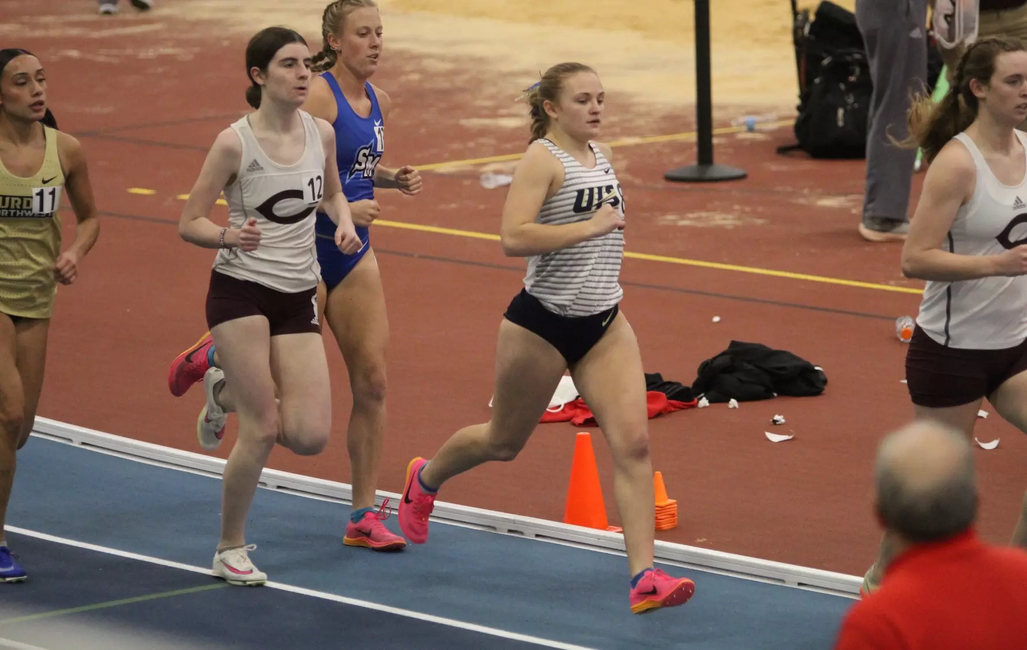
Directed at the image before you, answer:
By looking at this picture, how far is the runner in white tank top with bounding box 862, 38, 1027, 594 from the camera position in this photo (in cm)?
550

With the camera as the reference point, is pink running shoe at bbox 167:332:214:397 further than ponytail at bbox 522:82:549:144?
Yes

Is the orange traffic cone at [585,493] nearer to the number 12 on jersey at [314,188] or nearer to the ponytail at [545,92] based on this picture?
the ponytail at [545,92]

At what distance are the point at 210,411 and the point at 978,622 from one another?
4.76m

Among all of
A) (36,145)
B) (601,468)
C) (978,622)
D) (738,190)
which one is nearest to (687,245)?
(738,190)

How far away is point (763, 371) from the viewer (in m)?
9.13

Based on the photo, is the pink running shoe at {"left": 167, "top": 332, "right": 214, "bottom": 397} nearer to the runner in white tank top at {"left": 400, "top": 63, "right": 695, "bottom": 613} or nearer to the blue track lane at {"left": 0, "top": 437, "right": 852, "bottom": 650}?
the blue track lane at {"left": 0, "top": 437, "right": 852, "bottom": 650}

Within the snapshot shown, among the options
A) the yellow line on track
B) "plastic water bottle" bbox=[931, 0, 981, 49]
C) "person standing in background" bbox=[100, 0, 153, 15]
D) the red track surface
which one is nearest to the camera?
the red track surface

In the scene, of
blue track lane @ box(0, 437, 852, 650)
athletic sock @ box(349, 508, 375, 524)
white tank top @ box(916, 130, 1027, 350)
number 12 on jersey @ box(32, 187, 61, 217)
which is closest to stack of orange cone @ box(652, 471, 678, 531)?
blue track lane @ box(0, 437, 852, 650)

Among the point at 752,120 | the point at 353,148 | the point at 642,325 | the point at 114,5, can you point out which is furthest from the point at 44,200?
the point at 114,5

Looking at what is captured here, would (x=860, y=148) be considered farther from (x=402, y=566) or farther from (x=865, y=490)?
(x=402, y=566)

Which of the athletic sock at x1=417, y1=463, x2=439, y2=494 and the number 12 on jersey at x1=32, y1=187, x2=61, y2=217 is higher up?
the number 12 on jersey at x1=32, y1=187, x2=61, y2=217

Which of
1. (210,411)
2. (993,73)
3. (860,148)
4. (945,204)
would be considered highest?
(993,73)

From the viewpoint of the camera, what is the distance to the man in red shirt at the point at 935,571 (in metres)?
2.78

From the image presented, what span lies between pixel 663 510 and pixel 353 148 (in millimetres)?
2050
